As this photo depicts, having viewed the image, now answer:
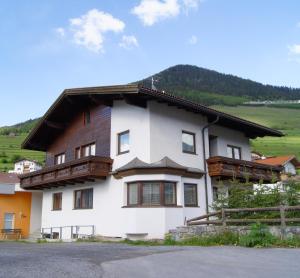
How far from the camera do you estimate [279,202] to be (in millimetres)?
15898

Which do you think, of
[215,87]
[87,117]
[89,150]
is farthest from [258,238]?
[215,87]

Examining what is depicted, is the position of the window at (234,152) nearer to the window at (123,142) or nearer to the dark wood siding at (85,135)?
the window at (123,142)

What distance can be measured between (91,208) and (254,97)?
120 meters

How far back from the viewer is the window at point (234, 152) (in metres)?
25.2

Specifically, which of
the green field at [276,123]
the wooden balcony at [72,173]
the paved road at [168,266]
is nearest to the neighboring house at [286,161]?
the green field at [276,123]

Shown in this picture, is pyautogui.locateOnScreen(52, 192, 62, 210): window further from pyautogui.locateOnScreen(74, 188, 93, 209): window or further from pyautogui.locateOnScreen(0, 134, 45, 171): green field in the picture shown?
pyautogui.locateOnScreen(0, 134, 45, 171): green field

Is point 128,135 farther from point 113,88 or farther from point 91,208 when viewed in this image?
point 91,208

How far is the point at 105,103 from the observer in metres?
22.1

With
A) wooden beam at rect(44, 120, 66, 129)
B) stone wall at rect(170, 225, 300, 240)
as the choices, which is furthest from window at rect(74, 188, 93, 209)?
stone wall at rect(170, 225, 300, 240)

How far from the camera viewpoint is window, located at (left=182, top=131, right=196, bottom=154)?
21578mm

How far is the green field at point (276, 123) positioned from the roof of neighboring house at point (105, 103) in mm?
46391

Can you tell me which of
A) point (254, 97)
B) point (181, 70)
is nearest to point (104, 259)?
point (254, 97)

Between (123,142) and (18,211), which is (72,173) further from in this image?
(18,211)

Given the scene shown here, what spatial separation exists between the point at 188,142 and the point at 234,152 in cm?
499
